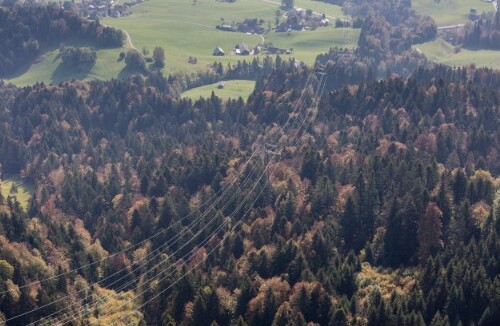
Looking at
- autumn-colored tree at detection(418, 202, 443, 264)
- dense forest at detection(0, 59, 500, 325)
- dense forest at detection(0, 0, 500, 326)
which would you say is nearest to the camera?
dense forest at detection(0, 0, 500, 326)

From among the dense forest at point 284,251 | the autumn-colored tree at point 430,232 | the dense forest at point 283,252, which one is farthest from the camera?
the autumn-colored tree at point 430,232

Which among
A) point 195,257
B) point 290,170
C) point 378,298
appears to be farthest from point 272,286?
point 290,170

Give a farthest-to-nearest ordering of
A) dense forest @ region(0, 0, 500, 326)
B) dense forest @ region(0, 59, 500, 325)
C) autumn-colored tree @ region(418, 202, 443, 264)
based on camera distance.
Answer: autumn-colored tree @ region(418, 202, 443, 264)
dense forest @ region(0, 59, 500, 325)
dense forest @ region(0, 0, 500, 326)

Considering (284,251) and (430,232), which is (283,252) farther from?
(430,232)

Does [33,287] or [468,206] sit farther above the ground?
[468,206]

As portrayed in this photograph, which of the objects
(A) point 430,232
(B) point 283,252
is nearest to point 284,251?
(B) point 283,252

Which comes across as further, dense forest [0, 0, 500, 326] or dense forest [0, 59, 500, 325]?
dense forest [0, 59, 500, 325]

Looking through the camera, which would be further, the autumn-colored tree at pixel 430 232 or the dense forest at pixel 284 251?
the autumn-colored tree at pixel 430 232

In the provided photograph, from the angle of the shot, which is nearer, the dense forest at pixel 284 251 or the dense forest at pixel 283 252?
the dense forest at pixel 283 252

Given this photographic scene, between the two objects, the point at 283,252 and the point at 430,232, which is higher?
the point at 430,232

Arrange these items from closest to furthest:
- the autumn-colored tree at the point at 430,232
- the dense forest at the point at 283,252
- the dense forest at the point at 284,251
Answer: the dense forest at the point at 283,252, the dense forest at the point at 284,251, the autumn-colored tree at the point at 430,232

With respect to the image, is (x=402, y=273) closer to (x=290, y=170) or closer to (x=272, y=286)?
(x=272, y=286)
